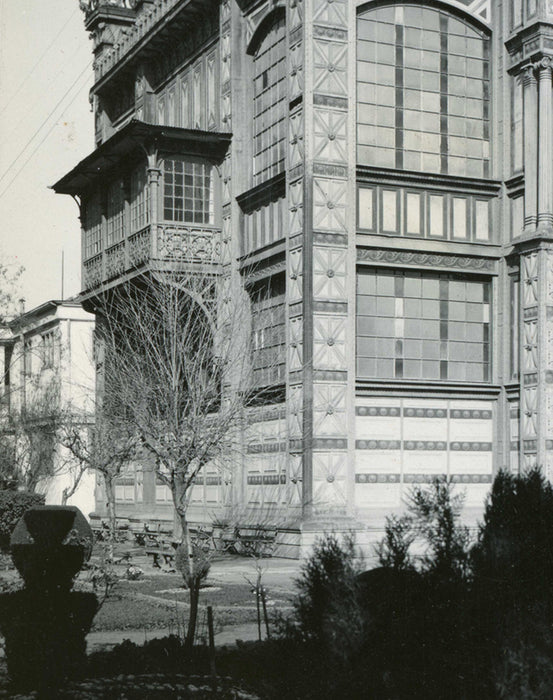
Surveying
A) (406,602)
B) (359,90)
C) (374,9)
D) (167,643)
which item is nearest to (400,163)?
(359,90)

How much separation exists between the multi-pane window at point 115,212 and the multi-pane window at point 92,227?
2.78ft

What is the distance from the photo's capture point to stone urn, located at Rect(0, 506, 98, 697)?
37.8 ft

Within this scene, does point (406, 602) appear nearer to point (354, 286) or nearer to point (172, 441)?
point (172, 441)

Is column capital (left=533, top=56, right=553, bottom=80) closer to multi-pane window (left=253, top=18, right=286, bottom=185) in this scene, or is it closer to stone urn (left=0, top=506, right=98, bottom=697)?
multi-pane window (left=253, top=18, right=286, bottom=185)

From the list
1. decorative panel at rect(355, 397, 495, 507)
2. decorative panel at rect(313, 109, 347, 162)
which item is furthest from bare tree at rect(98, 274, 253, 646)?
decorative panel at rect(313, 109, 347, 162)

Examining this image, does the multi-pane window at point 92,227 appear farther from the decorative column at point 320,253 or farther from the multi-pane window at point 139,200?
the decorative column at point 320,253

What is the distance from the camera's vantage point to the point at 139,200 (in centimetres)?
3453

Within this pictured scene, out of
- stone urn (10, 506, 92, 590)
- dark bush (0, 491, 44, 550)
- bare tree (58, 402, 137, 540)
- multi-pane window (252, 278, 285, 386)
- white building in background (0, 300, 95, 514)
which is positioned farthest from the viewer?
white building in background (0, 300, 95, 514)

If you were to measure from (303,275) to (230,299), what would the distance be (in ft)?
12.8

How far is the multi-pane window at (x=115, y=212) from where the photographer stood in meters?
36.4

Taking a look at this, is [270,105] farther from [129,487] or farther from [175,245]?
[129,487]

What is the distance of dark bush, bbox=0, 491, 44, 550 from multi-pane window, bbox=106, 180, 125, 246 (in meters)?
8.66

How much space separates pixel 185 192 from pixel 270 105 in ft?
12.2

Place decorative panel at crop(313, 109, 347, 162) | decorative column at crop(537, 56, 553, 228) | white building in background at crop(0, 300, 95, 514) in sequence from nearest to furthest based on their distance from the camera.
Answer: decorative panel at crop(313, 109, 347, 162) → decorative column at crop(537, 56, 553, 228) → white building in background at crop(0, 300, 95, 514)
